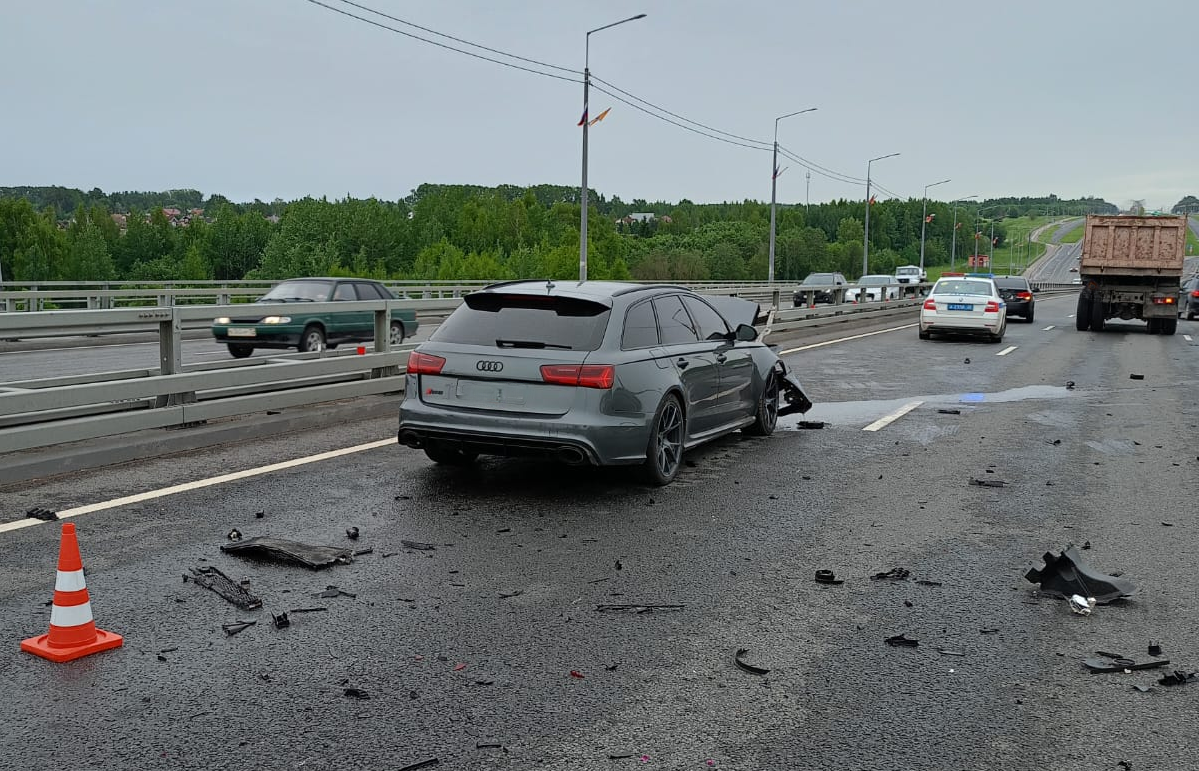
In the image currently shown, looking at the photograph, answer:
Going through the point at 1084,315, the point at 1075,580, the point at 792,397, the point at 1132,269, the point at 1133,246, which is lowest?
the point at 1075,580

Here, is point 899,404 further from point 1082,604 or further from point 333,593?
point 333,593

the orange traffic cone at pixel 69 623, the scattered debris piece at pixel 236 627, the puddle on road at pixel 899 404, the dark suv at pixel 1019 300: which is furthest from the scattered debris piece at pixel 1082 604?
the dark suv at pixel 1019 300

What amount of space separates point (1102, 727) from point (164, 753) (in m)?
3.17

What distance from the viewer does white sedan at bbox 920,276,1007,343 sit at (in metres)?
24.3

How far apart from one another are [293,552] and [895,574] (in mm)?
3200

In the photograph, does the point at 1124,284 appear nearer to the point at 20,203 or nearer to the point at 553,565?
the point at 553,565

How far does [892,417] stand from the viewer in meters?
11.9

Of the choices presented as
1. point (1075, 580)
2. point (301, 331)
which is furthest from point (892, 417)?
point (301, 331)

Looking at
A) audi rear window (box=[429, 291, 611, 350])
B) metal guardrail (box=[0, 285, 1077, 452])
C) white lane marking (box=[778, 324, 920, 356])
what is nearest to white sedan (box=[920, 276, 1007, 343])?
→ white lane marking (box=[778, 324, 920, 356])

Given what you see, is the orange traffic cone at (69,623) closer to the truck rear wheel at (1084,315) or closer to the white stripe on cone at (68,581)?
the white stripe on cone at (68,581)

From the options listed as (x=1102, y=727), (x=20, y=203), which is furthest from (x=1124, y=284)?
(x=20, y=203)

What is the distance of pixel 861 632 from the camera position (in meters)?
4.79

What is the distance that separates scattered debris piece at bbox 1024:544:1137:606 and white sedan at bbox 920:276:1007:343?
19711 millimetres

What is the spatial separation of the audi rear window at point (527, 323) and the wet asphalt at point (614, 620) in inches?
42.2
